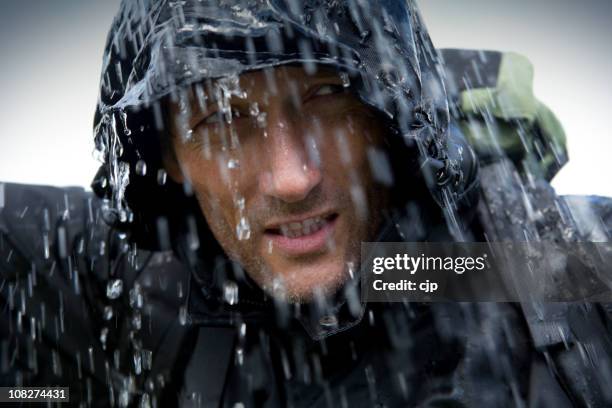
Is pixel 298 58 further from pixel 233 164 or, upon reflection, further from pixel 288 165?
pixel 233 164

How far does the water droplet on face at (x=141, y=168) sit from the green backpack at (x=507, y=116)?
1440 mm

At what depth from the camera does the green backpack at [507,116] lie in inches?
93.2

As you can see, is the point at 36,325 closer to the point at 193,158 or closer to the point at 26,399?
the point at 26,399

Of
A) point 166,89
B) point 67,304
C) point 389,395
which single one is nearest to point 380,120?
point 166,89

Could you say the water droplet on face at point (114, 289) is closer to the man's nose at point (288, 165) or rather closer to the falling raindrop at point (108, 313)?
the falling raindrop at point (108, 313)

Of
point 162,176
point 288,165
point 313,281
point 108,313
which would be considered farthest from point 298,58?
point 108,313

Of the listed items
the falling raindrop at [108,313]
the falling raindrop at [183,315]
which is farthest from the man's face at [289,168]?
the falling raindrop at [108,313]

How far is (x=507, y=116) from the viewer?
7.79 ft

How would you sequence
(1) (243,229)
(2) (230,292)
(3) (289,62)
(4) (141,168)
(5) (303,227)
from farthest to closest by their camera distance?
(4) (141,168) < (2) (230,292) < (1) (243,229) < (5) (303,227) < (3) (289,62)

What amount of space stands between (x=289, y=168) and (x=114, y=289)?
3.81ft

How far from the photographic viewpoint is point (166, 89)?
5.34 feet

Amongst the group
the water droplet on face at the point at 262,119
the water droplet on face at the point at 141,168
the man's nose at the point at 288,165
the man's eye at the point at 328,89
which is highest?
the water droplet on face at the point at 141,168

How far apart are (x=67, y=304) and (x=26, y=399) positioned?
48 cm

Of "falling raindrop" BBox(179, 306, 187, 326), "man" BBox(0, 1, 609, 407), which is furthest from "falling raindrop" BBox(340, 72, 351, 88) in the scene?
"falling raindrop" BBox(179, 306, 187, 326)
